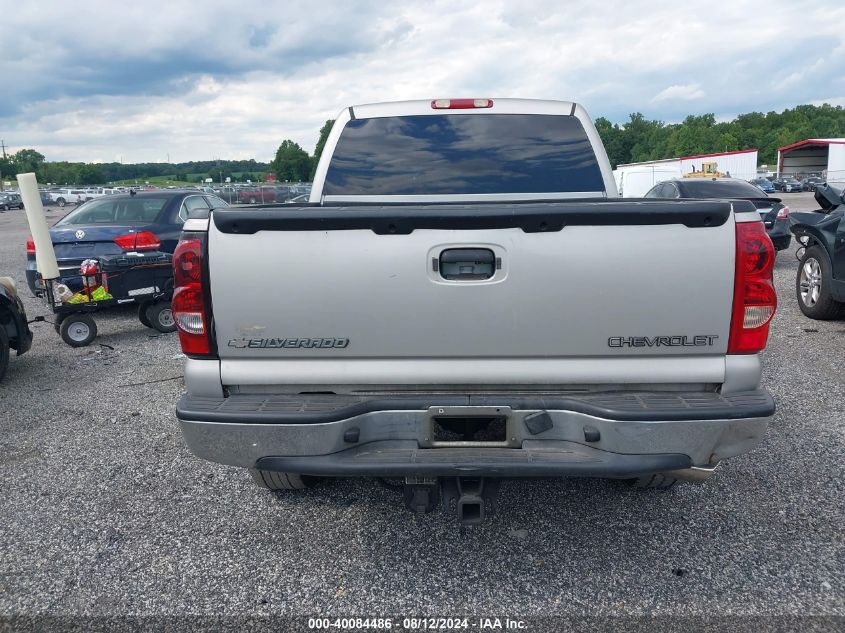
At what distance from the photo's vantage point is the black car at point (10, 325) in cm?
636

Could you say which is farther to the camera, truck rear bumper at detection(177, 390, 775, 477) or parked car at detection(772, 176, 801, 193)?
parked car at detection(772, 176, 801, 193)

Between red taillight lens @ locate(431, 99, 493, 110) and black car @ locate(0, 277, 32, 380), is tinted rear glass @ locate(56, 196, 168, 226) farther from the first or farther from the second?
red taillight lens @ locate(431, 99, 493, 110)

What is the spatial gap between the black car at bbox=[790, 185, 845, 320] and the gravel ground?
11.1ft

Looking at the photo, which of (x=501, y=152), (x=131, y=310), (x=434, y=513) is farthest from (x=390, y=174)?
(x=131, y=310)

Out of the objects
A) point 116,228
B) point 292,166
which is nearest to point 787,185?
point 292,166

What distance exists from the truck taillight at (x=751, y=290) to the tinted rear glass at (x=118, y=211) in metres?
8.19

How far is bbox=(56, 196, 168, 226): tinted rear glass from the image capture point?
9.17 metres

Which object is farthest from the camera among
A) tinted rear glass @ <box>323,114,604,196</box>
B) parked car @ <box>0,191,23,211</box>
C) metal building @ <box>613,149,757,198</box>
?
parked car @ <box>0,191,23,211</box>

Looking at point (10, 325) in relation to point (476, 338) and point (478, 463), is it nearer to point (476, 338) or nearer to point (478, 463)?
point (476, 338)

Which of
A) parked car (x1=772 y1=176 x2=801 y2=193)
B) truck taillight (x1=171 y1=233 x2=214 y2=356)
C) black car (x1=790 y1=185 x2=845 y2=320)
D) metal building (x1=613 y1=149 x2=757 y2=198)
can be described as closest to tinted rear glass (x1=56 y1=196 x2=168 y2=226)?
metal building (x1=613 y1=149 x2=757 y2=198)

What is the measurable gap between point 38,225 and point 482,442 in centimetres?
643

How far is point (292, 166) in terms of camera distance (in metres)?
51.9

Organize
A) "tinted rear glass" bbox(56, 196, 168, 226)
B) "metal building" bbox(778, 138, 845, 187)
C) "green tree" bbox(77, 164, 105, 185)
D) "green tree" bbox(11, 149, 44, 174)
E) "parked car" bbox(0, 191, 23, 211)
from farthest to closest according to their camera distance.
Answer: "green tree" bbox(11, 149, 44, 174)
"green tree" bbox(77, 164, 105, 185)
"metal building" bbox(778, 138, 845, 187)
"parked car" bbox(0, 191, 23, 211)
"tinted rear glass" bbox(56, 196, 168, 226)

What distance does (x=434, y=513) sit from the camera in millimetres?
3736
